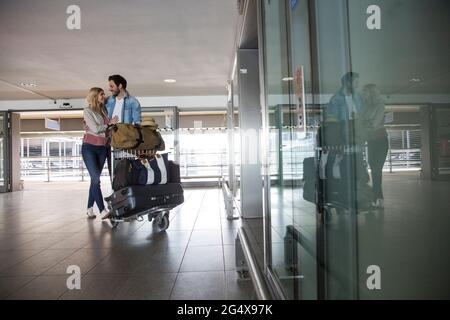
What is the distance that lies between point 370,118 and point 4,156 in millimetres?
10052

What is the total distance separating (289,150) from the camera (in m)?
1.62

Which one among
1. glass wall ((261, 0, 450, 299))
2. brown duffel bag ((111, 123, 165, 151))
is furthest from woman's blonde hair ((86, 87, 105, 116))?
glass wall ((261, 0, 450, 299))

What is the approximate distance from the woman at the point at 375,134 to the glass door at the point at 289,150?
254 mm

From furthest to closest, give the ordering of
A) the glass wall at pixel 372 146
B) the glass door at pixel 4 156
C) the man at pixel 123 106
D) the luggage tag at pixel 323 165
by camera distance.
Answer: the glass door at pixel 4 156, the man at pixel 123 106, the luggage tag at pixel 323 165, the glass wall at pixel 372 146

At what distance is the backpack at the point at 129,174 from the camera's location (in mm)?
3143

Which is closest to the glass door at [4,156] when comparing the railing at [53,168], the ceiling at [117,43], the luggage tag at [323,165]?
the ceiling at [117,43]

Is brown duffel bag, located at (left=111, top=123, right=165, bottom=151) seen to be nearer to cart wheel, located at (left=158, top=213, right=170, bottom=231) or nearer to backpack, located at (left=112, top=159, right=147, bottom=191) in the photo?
backpack, located at (left=112, top=159, right=147, bottom=191)

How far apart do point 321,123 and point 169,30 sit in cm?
408

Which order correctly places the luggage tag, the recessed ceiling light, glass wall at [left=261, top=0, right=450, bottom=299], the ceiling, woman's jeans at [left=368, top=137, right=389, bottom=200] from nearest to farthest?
glass wall at [left=261, top=0, right=450, bottom=299] → woman's jeans at [left=368, top=137, right=389, bottom=200] → the luggage tag → the ceiling → the recessed ceiling light

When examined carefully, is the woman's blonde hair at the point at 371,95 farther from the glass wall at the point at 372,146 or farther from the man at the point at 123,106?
the man at the point at 123,106

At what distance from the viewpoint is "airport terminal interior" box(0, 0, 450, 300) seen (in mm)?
731

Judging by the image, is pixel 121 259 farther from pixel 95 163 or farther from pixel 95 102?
pixel 95 102

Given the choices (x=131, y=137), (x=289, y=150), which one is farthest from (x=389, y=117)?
(x=131, y=137)

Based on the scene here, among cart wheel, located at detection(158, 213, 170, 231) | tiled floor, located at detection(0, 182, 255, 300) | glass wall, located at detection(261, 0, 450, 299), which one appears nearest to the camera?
glass wall, located at detection(261, 0, 450, 299)
